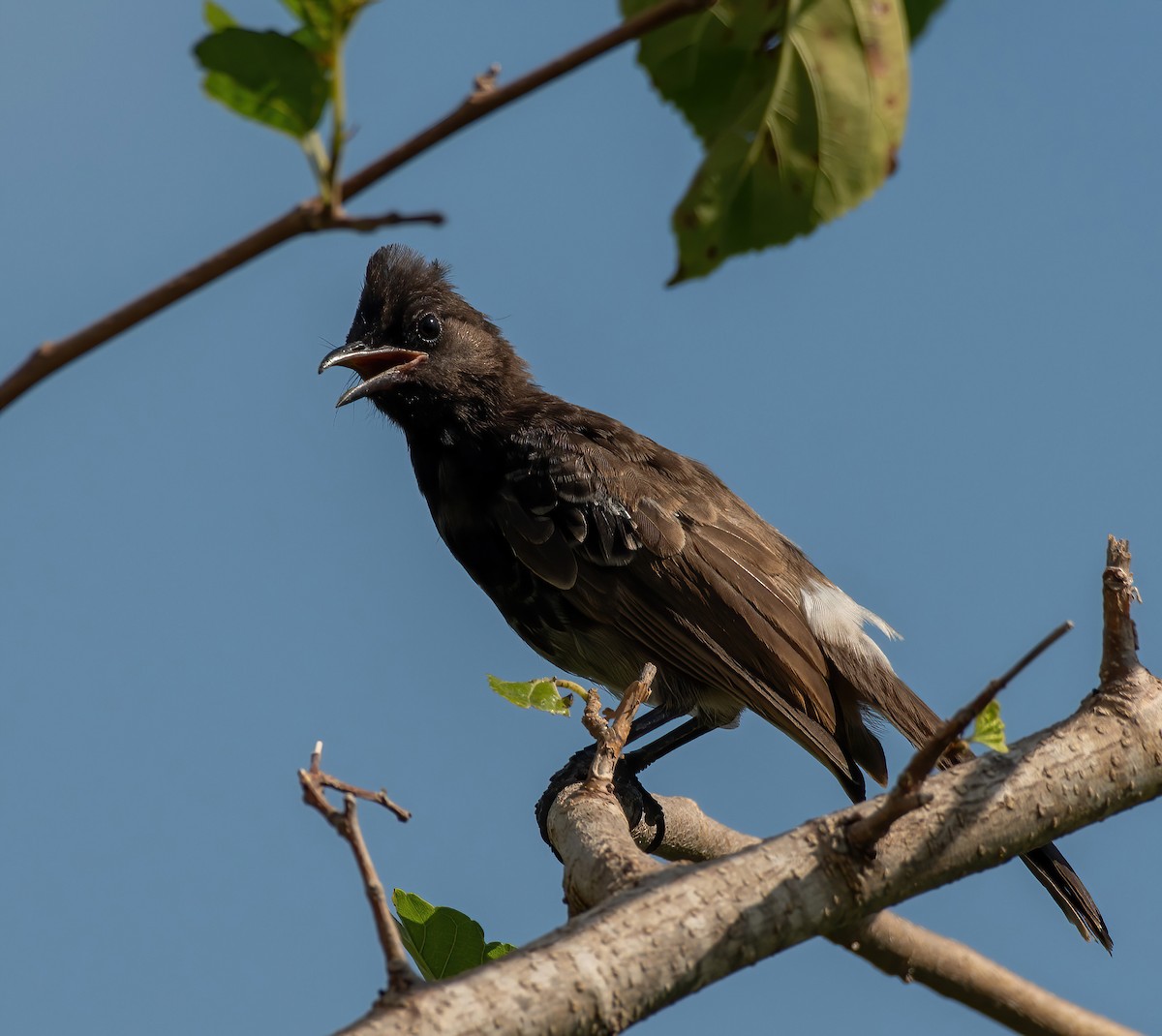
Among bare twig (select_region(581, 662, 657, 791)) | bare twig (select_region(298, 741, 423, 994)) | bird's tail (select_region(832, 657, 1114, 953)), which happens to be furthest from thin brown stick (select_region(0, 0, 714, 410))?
bird's tail (select_region(832, 657, 1114, 953))

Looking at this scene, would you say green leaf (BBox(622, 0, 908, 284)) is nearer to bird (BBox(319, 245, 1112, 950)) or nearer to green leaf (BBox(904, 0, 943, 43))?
green leaf (BBox(904, 0, 943, 43))

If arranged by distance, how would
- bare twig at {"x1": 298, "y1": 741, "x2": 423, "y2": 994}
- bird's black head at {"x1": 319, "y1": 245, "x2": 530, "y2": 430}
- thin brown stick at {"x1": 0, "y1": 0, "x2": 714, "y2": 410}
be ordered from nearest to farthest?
thin brown stick at {"x1": 0, "y1": 0, "x2": 714, "y2": 410} → bare twig at {"x1": 298, "y1": 741, "x2": 423, "y2": 994} → bird's black head at {"x1": 319, "y1": 245, "x2": 530, "y2": 430}

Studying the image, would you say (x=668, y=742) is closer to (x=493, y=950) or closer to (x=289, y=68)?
(x=493, y=950)

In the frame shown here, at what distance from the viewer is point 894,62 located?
144 centimetres

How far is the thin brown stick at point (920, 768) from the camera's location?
231 cm

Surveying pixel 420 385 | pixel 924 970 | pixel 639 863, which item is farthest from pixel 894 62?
pixel 420 385

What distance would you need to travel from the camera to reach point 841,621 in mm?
6453

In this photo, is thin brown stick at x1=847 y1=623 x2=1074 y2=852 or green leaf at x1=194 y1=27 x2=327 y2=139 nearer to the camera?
green leaf at x1=194 y1=27 x2=327 y2=139

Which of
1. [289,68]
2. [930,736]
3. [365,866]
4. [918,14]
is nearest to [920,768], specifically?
[365,866]

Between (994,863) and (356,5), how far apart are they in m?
2.60

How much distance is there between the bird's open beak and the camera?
657 cm

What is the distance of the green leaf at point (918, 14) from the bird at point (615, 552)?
14.1ft

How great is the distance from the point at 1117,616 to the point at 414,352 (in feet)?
13.6

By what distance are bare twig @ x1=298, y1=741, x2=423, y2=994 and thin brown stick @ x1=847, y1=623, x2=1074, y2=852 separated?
1033 mm
